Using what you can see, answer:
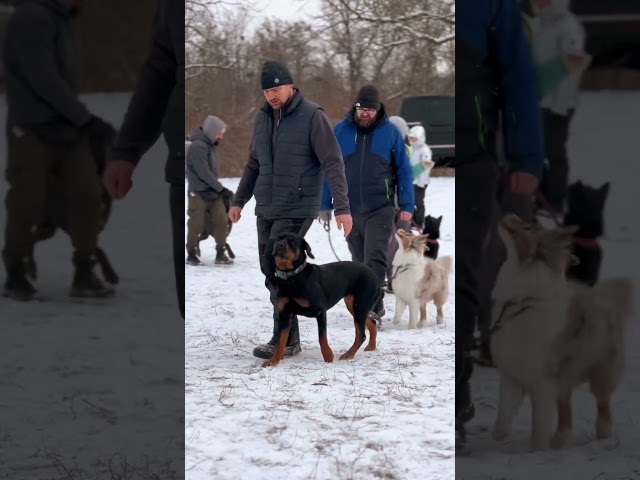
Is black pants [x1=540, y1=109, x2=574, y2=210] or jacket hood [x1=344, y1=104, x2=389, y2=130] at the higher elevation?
jacket hood [x1=344, y1=104, x2=389, y2=130]

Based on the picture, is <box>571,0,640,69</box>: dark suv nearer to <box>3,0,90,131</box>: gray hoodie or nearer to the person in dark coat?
the person in dark coat

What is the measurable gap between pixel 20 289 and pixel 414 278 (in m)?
4.17

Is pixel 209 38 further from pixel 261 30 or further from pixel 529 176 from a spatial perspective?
pixel 529 176

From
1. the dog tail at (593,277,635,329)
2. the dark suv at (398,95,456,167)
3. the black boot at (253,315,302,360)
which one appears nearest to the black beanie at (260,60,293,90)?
the black boot at (253,315,302,360)

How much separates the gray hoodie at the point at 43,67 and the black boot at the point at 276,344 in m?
2.96

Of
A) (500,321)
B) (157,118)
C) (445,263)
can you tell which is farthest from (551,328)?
(445,263)

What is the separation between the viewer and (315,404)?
4.22 metres

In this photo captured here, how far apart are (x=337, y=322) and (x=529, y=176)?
446 cm

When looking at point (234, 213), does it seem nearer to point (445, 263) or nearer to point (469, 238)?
point (445, 263)

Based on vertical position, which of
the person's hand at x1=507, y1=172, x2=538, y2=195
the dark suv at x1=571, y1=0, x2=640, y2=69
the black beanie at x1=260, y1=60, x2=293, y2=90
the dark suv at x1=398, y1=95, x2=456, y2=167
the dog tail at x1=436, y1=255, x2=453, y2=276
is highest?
the dark suv at x1=398, y1=95, x2=456, y2=167

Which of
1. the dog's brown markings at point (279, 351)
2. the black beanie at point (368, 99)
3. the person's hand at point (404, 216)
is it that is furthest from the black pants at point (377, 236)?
the dog's brown markings at point (279, 351)

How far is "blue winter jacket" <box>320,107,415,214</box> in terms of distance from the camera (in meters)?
6.14

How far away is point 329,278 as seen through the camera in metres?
5.27

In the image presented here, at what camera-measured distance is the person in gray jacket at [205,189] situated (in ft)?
30.5
